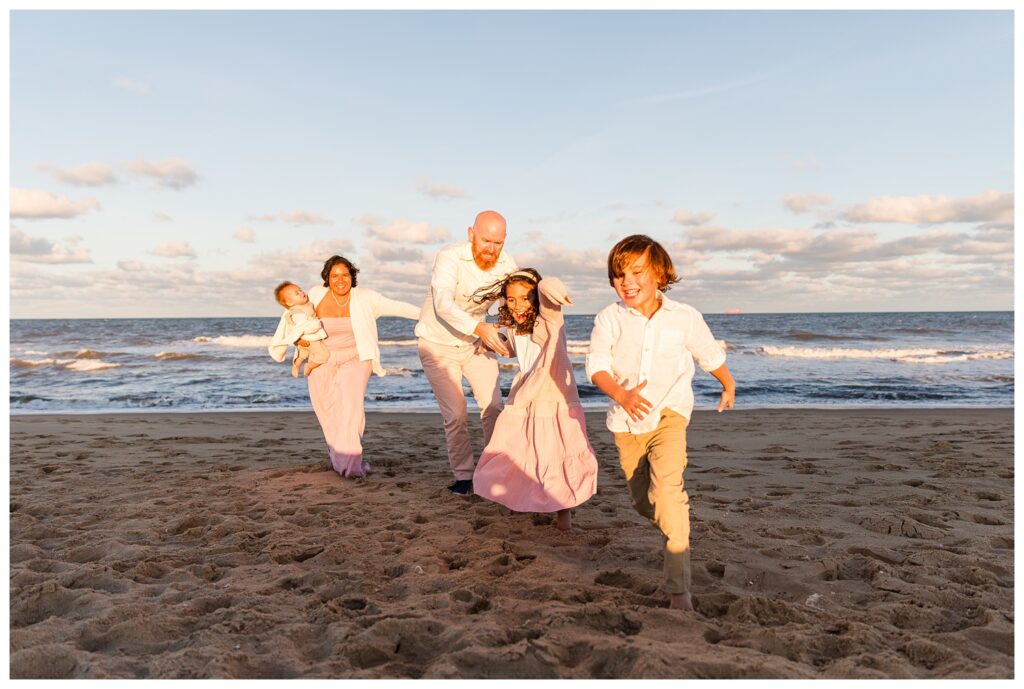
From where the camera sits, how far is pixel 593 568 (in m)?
4.07

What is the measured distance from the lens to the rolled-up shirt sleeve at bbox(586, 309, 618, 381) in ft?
11.9

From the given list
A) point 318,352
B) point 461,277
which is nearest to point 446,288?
point 461,277

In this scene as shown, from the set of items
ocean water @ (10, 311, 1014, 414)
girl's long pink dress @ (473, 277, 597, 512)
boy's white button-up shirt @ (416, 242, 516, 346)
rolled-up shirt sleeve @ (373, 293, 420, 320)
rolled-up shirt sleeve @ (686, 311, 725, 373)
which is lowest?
ocean water @ (10, 311, 1014, 414)

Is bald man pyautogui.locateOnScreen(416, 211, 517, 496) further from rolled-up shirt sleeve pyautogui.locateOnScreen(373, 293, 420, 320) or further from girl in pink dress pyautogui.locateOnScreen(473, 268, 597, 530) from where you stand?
rolled-up shirt sleeve pyautogui.locateOnScreen(373, 293, 420, 320)

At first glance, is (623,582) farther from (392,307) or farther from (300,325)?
(300,325)

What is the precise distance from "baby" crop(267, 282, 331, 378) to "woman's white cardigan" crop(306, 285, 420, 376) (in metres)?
0.12

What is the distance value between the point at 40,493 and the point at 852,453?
763 centimetres

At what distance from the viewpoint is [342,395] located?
6750 millimetres

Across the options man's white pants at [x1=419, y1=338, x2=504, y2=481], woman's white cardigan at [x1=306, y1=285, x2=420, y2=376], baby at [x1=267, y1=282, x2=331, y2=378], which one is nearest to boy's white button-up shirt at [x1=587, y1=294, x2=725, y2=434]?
man's white pants at [x1=419, y1=338, x2=504, y2=481]

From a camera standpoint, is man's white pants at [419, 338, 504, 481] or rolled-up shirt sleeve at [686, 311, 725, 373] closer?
rolled-up shirt sleeve at [686, 311, 725, 373]

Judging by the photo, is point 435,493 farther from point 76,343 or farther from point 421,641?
point 76,343

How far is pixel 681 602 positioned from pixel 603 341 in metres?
1.31

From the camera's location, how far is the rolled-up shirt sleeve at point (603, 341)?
3.61 m

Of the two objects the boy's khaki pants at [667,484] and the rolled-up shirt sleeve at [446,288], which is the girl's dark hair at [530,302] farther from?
the boy's khaki pants at [667,484]
